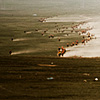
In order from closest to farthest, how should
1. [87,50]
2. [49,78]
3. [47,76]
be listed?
[49,78] → [47,76] → [87,50]

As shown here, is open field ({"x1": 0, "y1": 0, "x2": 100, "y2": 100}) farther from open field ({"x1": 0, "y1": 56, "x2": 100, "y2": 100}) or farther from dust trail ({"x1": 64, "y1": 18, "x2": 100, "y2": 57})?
dust trail ({"x1": 64, "y1": 18, "x2": 100, "y2": 57})

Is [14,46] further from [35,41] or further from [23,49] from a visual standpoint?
[35,41]

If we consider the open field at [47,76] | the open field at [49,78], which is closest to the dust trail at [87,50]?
the open field at [47,76]

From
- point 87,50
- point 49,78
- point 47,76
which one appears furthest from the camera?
point 87,50

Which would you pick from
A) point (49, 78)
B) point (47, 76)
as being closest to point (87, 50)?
point (47, 76)

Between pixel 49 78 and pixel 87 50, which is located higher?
pixel 87 50

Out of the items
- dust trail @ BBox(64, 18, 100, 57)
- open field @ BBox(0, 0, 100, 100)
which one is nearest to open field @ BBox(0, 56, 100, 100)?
open field @ BBox(0, 0, 100, 100)

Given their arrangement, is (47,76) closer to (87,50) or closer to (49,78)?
(49,78)

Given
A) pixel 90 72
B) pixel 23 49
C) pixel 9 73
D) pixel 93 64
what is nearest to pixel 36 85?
pixel 9 73

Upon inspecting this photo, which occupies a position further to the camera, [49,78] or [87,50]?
[87,50]

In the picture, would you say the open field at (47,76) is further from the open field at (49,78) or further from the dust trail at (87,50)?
the dust trail at (87,50)
